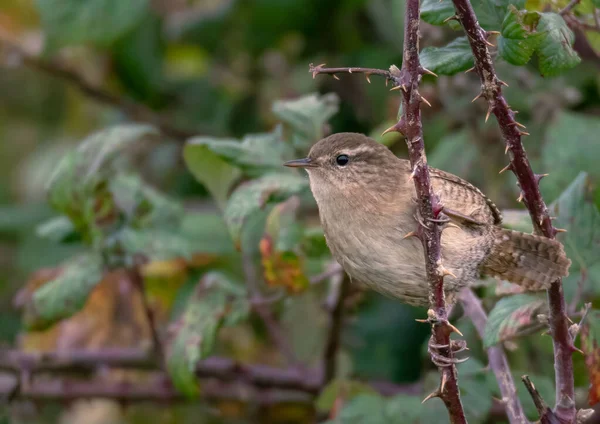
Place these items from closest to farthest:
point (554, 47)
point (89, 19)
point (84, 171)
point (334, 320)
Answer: point (554, 47) → point (84, 171) → point (334, 320) → point (89, 19)

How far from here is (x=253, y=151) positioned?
2801 mm

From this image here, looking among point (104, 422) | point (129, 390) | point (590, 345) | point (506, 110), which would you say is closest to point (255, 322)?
point (129, 390)

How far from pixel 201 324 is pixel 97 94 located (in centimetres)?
181

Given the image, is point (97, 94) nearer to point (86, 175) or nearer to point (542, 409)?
point (86, 175)

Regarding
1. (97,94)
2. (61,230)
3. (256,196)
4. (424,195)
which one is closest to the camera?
(424,195)

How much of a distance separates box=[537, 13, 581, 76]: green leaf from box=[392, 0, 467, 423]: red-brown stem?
15.9 inches

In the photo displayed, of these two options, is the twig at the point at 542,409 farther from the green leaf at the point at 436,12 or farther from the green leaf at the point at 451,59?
the green leaf at the point at 436,12

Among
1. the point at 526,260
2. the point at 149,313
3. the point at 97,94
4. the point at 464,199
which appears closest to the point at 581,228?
the point at 526,260

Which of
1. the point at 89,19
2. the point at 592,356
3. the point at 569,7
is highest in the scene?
the point at 89,19

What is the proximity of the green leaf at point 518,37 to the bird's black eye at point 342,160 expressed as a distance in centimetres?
94

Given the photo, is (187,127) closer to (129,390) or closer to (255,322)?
(255,322)

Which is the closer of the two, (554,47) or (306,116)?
(554,47)

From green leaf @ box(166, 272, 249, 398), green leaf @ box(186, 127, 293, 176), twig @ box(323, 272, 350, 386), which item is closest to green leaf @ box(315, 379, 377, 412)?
twig @ box(323, 272, 350, 386)

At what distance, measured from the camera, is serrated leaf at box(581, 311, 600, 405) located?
228 centimetres
